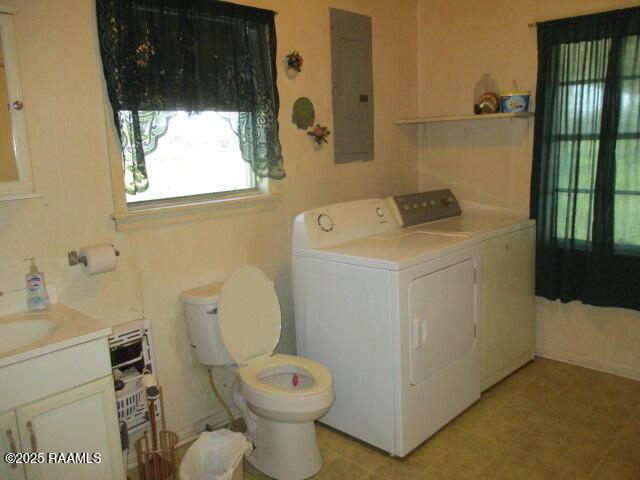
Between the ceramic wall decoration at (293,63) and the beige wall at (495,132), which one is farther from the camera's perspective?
the beige wall at (495,132)

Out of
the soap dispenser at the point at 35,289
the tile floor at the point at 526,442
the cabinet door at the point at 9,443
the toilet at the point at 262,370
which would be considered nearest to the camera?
the cabinet door at the point at 9,443

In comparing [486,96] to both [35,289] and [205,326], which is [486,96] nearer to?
[205,326]

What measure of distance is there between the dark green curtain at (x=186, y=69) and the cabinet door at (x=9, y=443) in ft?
3.36

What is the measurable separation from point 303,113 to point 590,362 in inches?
93.0

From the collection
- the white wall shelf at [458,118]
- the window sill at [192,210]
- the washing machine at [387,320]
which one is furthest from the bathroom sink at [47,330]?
the white wall shelf at [458,118]

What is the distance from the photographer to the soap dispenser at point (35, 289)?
200cm

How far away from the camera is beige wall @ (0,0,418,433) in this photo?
2018 mm

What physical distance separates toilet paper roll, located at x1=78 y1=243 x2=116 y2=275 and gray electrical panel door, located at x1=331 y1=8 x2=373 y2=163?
1.56 m

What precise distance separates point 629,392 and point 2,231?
3.26 meters

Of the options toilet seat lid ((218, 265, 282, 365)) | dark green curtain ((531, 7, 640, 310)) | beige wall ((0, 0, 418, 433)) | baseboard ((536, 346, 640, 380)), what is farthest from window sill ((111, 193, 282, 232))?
baseboard ((536, 346, 640, 380))

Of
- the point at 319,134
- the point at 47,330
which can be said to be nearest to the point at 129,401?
the point at 47,330

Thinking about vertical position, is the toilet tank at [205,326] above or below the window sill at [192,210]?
below

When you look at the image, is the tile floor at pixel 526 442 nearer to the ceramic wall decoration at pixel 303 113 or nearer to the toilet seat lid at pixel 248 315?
the toilet seat lid at pixel 248 315

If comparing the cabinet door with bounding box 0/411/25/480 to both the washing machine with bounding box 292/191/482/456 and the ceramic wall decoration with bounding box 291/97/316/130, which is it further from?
the ceramic wall decoration with bounding box 291/97/316/130
